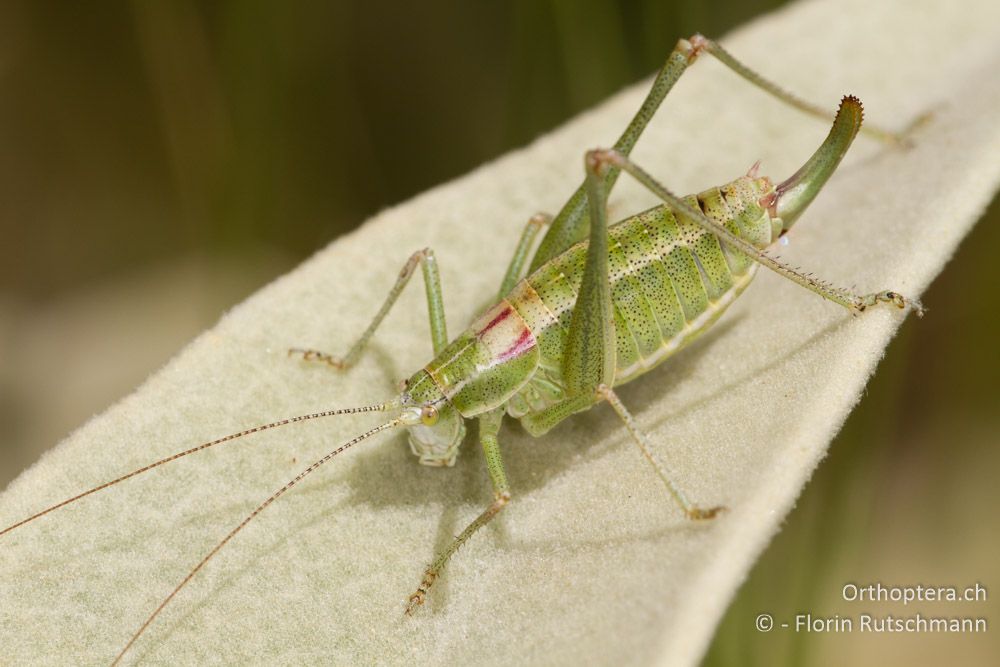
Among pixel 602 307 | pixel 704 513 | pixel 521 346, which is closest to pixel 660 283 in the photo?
pixel 602 307

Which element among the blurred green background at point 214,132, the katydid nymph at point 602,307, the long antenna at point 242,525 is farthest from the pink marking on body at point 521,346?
the blurred green background at point 214,132

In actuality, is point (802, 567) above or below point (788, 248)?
below

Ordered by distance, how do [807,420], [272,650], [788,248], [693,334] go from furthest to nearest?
1. [788,248]
2. [693,334]
3. [272,650]
4. [807,420]

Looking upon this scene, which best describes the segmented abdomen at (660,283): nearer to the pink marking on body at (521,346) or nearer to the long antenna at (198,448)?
the pink marking on body at (521,346)

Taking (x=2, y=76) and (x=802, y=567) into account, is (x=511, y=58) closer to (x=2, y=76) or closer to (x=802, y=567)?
(x=2, y=76)

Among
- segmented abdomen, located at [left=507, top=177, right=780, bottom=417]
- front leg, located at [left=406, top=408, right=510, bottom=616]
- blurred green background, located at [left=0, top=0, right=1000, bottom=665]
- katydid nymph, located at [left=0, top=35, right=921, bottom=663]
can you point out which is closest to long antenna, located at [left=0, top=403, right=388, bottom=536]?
katydid nymph, located at [left=0, top=35, right=921, bottom=663]

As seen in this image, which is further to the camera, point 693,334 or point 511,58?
point 511,58

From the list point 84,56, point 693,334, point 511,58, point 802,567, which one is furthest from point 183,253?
point 802,567
